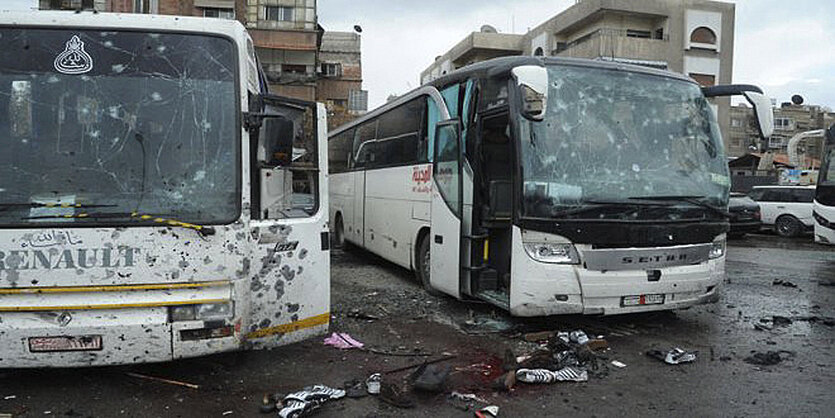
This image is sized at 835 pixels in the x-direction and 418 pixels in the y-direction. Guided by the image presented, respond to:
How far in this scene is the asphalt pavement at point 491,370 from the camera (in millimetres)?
4414

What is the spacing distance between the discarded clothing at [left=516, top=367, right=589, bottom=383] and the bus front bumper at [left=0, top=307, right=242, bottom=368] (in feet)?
8.55

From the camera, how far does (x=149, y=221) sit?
426 centimetres

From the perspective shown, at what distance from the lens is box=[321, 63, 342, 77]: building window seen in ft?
149

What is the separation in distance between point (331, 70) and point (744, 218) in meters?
34.0

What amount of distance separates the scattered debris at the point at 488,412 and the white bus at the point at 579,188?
1901 mm

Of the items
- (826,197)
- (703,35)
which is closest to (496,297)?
(826,197)

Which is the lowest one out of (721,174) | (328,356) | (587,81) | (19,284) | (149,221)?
(328,356)

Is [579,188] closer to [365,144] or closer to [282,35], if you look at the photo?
[365,144]

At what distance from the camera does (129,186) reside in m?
4.29

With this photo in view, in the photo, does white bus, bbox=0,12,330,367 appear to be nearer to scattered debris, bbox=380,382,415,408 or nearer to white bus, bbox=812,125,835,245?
scattered debris, bbox=380,382,415,408

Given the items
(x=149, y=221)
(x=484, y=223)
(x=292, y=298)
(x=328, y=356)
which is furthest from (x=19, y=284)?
(x=484, y=223)

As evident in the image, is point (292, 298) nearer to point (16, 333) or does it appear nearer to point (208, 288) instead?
point (208, 288)

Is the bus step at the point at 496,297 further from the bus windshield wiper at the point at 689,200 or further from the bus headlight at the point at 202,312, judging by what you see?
the bus headlight at the point at 202,312

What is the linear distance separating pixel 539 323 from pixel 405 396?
275 cm
